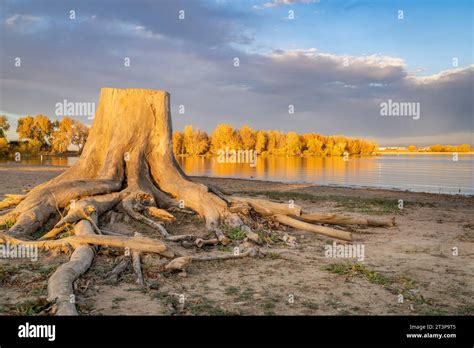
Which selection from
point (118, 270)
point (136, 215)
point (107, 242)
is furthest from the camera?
point (136, 215)

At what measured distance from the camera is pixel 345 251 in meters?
10.4

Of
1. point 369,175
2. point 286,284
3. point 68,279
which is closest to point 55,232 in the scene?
point 68,279

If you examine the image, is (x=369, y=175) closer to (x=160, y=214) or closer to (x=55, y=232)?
(x=160, y=214)

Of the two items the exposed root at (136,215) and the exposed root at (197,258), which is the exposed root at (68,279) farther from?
the exposed root at (136,215)

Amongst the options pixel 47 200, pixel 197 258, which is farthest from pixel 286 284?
pixel 47 200

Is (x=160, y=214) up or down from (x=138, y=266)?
up

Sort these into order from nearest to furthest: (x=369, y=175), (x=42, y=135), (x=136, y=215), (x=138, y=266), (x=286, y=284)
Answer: (x=286, y=284) < (x=138, y=266) < (x=136, y=215) < (x=369, y=175) < (x=42, y=135)

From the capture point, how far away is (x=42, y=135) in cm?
10450

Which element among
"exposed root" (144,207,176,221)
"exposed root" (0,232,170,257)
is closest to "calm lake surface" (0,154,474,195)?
"exposed root" (144,207,176,221)

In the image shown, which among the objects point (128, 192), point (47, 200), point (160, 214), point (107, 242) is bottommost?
point (107, 242)

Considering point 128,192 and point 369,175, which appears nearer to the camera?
point 128,192

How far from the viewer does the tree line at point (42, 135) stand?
9744 centimetres
